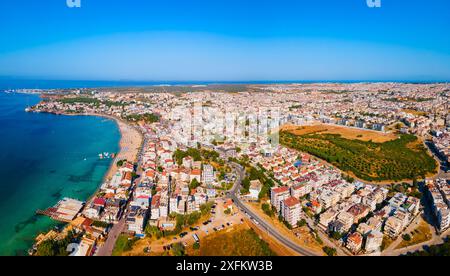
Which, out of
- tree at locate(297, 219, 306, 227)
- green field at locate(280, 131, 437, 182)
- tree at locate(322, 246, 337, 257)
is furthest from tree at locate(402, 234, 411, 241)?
green field at locate(280, 131, 437, 182)

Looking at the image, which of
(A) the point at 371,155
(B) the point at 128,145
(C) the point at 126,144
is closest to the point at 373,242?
(A) the point at 371,155

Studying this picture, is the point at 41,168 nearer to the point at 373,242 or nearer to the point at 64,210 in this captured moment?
the point at 64,210

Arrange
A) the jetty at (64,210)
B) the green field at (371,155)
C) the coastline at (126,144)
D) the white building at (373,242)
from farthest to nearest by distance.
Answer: the coastline at (126,144), the green field at (371,155), the jetty at (64,210), the white building at (373,242)

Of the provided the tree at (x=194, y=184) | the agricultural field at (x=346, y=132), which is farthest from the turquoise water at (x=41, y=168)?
the agricultural field at (x=346, y=132)

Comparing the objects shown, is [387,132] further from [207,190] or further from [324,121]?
[207,190]

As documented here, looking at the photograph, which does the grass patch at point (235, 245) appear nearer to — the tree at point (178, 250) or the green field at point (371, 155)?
the tree at point (178, 250)

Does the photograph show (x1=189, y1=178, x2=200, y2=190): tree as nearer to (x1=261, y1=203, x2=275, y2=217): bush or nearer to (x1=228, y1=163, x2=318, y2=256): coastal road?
(x1=228, y1=163, x2=318, y2=256): coastal road
